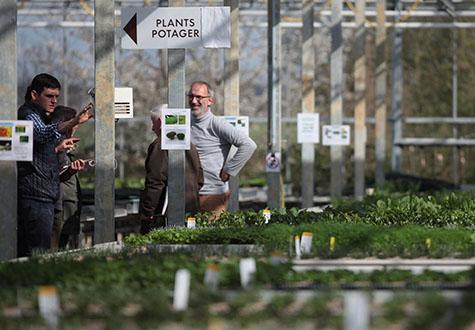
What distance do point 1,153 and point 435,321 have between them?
6.49 m

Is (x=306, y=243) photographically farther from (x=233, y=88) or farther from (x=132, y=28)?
(x=233, y=88)

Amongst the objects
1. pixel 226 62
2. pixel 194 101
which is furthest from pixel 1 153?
pixel 226 62

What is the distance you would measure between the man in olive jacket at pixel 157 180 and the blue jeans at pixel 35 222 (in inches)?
113

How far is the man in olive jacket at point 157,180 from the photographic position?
17.8m

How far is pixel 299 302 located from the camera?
8852 mm

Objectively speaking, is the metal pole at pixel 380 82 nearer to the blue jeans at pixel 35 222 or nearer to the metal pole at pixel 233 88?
the metal pole at pixel 233 88

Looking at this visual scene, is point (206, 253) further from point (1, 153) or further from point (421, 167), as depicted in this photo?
point (421, 167)

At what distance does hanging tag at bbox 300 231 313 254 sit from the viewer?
41.1 feet

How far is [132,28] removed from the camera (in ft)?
55.0

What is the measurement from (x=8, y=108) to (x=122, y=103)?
8.34 ft

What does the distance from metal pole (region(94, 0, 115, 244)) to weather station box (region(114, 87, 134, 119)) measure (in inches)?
9.5

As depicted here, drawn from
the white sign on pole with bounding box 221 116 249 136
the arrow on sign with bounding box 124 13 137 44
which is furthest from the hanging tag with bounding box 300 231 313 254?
the white sign on pole with bounding box 221 116 249 136

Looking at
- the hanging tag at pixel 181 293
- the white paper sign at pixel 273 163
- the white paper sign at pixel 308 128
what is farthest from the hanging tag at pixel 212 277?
the white paper sign at pixel 308 128

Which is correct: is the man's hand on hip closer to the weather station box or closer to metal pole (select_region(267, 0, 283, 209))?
the weather station box
